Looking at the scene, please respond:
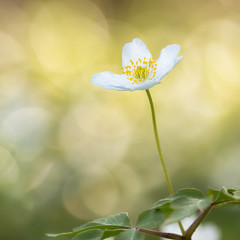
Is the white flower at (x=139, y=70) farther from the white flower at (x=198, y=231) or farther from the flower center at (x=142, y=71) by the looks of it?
the white flower at (x=198, y=231)

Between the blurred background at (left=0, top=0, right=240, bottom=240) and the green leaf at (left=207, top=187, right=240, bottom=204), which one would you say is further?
the blurred background at (left=0, top=0, right=240, bottom=240)

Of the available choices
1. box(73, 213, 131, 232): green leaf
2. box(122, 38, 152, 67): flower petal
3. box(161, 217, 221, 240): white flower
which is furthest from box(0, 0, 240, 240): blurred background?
box(73, 213, 131, 232): green leaf

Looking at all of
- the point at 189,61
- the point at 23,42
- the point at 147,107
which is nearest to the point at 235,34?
the point at 189,61

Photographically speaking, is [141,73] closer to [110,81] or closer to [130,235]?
[110,81]

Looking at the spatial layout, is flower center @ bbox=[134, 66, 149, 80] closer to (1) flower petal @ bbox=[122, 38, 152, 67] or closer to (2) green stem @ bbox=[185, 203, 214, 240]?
(1) flower petal @ bbox=[122, 38, 152, 67]

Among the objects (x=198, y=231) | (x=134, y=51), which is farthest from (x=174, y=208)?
(x=198, y=231)

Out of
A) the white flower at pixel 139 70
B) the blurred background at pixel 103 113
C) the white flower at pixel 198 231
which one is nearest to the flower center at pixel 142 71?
the white flower at pixel 139 70

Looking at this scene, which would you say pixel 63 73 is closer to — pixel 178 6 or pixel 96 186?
pixel 96 186
